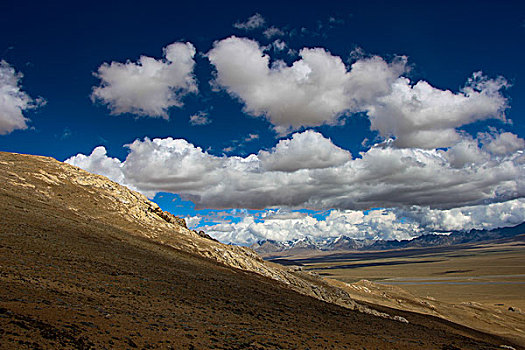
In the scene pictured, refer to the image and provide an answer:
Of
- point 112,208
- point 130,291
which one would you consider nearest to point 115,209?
point 112,208

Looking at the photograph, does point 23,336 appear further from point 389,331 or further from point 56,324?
point 389,331

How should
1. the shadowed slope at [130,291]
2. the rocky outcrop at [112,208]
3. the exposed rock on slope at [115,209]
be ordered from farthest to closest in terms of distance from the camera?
the exposed rock on slope at [115,209], the rocky outcrop at [112,208], the shadowed slope at [130,291]

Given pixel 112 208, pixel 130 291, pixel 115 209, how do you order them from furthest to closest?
1. pixel 115 209
2. pixel 112 208
3. pixel 130 291

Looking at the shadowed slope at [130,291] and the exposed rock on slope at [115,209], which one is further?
the exposed rock on slope at [115,209]

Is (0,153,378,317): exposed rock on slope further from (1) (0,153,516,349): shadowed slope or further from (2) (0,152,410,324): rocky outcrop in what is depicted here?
(1) (0,153,516,349): shadowed slope

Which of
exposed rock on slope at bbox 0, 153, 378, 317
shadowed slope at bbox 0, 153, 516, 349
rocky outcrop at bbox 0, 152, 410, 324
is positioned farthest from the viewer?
exposed rock on slope at bbox 0, 153, 378, 317

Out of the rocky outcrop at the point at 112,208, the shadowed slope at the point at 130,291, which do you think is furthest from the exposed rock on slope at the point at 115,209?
the shadowed slope at the point at 130,291

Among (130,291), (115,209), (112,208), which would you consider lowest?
(130,291)

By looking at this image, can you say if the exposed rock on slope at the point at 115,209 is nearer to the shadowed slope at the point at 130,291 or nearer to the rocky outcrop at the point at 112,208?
the rocky outcrop at the point at 112,208

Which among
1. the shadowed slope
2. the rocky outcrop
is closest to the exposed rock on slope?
the rocky outcrop

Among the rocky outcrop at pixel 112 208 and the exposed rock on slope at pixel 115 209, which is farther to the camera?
the exposed rock on slope at pixel 115 209


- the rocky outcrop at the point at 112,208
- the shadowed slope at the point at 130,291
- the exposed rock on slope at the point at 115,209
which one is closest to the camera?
the shadowed slope at the point at 130,291

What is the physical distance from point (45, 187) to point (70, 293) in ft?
166

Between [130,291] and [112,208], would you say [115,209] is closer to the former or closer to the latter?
[112,208]
